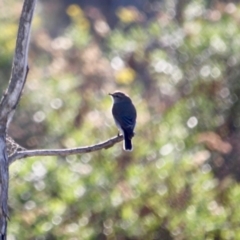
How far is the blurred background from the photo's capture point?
747 cm

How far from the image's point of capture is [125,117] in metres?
7.14

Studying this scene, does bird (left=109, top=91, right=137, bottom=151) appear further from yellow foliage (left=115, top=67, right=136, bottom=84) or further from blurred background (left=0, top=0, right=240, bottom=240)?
yellow foliage (left=115, top=67, right=136, bottom=84)

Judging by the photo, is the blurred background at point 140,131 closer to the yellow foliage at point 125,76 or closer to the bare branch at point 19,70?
the yellow foliage at point 125,76

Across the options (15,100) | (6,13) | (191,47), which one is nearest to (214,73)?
(191,47)

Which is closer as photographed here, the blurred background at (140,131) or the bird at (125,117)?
the bird at (125,117)

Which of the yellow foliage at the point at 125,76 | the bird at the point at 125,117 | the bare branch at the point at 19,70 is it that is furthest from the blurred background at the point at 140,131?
the bare branch at the point at 19,70

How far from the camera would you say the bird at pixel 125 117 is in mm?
6398

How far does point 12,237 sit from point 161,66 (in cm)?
299

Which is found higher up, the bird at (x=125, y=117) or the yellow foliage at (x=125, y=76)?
the yellow foliage at (x=125, y=76)

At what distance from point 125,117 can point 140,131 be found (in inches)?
60.0

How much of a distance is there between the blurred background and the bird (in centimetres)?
58

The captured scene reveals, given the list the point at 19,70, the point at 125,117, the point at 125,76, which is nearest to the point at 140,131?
the point at 125,117

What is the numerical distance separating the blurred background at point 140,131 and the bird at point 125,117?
581 mm

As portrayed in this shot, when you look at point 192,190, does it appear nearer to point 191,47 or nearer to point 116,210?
point 116,210
